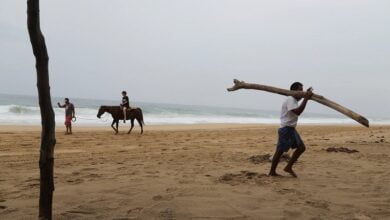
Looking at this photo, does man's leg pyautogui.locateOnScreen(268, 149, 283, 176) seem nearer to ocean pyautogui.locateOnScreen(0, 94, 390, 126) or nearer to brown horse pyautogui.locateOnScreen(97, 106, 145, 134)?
brown horse pyautogui.locateOnScreen(97, 106, 145, 134)

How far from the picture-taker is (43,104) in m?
4.39

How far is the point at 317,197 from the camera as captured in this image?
6297mm

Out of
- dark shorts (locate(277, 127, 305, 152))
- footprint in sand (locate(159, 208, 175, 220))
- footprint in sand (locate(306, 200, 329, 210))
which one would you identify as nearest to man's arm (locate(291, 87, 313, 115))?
dark shorts (locate(277, 127, 305, 152))

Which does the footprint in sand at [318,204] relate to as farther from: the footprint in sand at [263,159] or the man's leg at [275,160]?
the footprint in sand at [263,159]

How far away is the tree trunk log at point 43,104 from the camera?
13.8 feet

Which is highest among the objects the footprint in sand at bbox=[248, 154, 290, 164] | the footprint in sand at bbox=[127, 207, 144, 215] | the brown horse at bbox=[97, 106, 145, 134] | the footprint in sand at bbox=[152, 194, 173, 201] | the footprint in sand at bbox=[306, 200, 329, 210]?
the brown horse at bbox=[97, 106, 145, 134]

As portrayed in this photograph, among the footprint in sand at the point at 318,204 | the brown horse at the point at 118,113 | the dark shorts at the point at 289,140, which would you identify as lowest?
the footprint in sand at the point at 318,204

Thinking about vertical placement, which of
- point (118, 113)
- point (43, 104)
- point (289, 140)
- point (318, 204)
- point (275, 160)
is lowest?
point (318, 204)

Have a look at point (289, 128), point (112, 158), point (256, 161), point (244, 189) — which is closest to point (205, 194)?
point (244, 189)

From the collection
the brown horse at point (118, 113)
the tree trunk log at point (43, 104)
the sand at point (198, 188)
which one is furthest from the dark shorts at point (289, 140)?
the brown horse at point (118, 113)

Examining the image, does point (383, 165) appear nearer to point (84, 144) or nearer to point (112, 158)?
point (112, 158)

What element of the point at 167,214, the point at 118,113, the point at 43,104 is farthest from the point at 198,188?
the point at 118,113

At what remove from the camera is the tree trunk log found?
4.20m

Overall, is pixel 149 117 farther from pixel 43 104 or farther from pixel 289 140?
pixel 43 104
